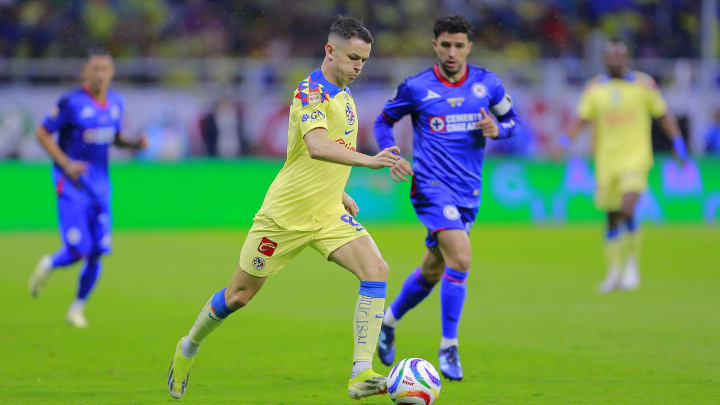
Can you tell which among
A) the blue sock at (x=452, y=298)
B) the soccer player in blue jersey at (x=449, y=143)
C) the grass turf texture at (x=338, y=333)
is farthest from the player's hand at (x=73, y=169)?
the blue sock at (x=452, y=298)

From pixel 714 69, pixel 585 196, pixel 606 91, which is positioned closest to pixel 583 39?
pixel 714 69

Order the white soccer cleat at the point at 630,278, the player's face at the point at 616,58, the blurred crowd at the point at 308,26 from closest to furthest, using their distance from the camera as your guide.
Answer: the player's face at the point at 616,58
the white soccer cleat at the point at 630,278
the blurred crowd at the point at 308,26

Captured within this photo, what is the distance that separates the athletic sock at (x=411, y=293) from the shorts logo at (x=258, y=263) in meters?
1.87

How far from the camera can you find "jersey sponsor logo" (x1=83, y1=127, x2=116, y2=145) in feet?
32.3

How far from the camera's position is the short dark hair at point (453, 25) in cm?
745

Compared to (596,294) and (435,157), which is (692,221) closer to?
(596,294)

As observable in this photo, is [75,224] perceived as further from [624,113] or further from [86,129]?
[624,113]

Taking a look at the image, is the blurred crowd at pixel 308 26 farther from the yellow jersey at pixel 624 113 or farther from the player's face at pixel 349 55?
the player's face at pixel 349 55

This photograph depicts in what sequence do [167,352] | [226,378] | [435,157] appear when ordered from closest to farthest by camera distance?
1. [226,378]
2. [435,157]
3. [167,352]

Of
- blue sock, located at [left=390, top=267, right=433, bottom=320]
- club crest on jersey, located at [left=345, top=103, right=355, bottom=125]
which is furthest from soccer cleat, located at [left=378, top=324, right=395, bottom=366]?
club crest on jersey, located at [left=345, top=103, right=355, bottom=125]

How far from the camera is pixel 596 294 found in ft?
39.2

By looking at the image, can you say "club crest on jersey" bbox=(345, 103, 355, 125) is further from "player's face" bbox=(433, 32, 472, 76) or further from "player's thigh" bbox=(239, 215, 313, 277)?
"player's face" bbox=(433, 32, 472, 76)

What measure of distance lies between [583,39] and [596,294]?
16108 millimetres

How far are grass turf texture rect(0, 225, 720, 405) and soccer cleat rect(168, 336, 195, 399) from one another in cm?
9
